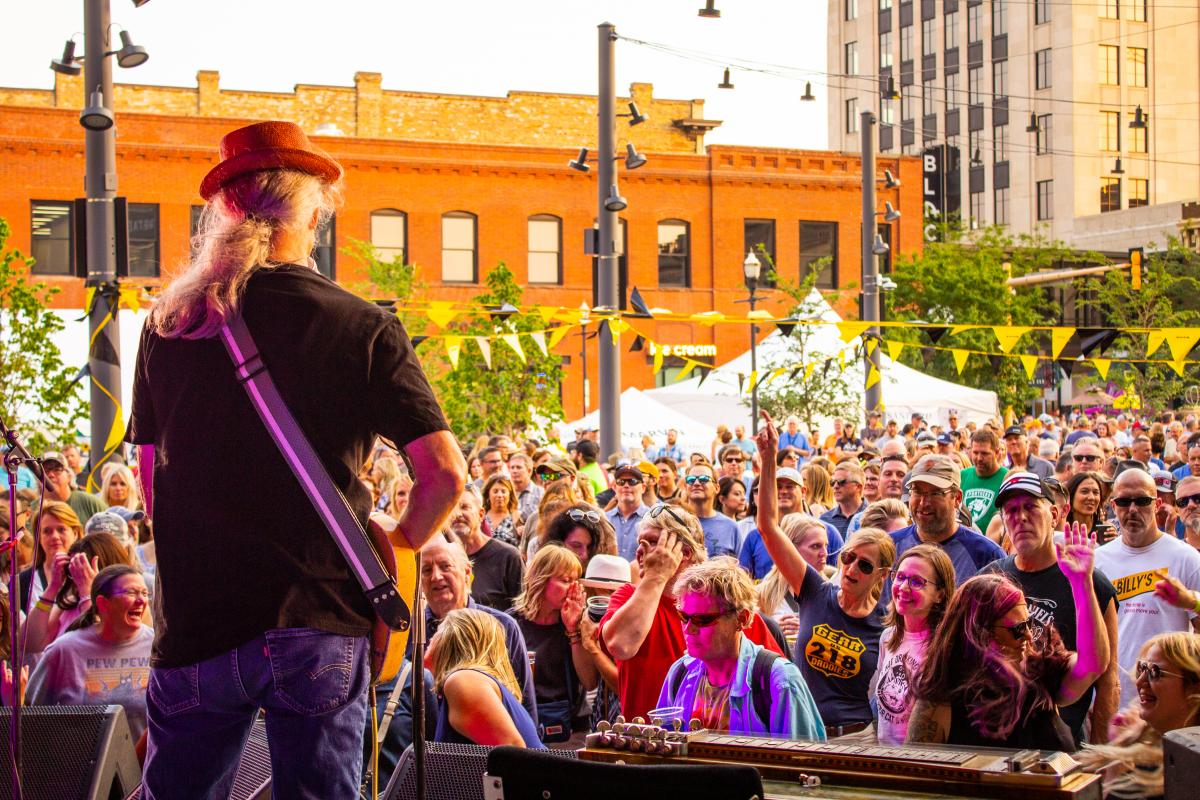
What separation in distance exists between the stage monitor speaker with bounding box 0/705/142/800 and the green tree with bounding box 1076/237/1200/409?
2804 centimetres

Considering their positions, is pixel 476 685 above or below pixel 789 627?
above

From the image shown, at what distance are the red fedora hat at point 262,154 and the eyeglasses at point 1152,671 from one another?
3.18 metres

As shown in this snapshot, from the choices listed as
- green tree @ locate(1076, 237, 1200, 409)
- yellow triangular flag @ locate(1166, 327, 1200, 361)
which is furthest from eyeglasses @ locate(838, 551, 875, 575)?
green tree @ locate(1076, 237, 1200, 409)

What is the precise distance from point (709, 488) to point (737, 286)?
3478cm

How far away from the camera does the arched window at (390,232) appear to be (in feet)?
138

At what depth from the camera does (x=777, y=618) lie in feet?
25.0

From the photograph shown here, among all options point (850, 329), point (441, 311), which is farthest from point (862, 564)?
point (850, 329)

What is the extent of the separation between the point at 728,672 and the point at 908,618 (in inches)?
33.6

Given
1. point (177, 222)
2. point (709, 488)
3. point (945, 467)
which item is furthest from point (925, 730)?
point (177, 222)

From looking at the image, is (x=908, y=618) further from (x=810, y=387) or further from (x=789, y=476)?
(x=810, y=387)

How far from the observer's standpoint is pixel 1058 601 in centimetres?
619

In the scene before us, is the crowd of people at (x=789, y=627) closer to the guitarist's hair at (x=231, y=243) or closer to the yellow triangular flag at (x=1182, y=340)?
the guitarist's hair at (x=231, y=243)

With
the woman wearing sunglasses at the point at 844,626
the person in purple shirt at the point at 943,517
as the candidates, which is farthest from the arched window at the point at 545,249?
the woman wearing sunglasses at the point at 844,626

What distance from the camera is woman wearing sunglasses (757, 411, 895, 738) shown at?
6.26m
